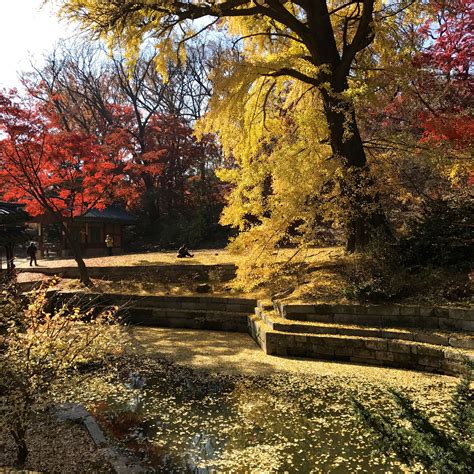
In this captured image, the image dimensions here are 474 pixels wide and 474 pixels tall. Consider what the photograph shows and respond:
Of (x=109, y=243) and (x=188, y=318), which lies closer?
(x=188, y=318)

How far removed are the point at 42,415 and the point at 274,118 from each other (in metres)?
8.43

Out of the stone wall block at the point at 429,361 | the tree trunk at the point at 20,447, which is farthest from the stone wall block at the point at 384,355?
the tree trunk at the point at 20,447

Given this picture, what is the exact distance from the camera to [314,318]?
762 centimetres

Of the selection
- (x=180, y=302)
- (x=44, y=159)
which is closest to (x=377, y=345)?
(x=180, y=302)

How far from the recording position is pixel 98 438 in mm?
4137

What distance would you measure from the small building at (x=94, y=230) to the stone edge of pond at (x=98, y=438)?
17.8 metres

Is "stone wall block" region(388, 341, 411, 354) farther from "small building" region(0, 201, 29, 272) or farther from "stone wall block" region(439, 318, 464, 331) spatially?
"small building" region(0, 201, 29, 272)

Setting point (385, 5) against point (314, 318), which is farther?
point (385, 5)

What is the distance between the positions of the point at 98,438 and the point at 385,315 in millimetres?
4961

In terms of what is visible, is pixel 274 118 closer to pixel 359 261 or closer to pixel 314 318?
pixel 359 261

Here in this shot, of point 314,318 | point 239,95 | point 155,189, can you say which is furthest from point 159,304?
point 155,189

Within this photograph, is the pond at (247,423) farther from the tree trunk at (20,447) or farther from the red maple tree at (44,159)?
the red maple tree at (44,159)

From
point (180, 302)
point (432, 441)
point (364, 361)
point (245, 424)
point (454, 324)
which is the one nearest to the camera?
point (432, 441)

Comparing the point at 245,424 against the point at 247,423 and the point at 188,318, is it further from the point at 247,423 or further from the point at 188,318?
the point at 188,318
